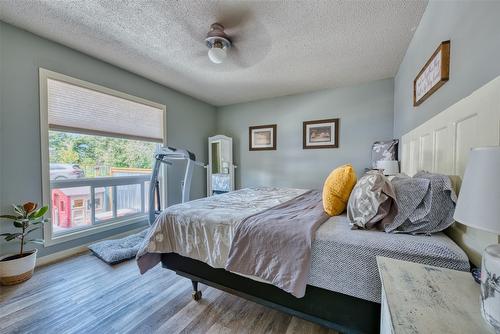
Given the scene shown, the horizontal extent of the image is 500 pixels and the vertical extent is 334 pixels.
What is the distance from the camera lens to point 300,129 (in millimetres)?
3998

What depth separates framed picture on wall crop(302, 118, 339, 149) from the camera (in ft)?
12.1

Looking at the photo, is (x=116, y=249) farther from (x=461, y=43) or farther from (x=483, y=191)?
(x=461, y=43)

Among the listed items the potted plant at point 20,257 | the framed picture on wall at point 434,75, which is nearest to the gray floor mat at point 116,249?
the potted plant at point 20,257

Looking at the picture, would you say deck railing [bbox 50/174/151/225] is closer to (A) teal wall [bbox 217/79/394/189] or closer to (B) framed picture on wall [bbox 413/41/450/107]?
(A) teal wall [bbox 217/79/394/189]

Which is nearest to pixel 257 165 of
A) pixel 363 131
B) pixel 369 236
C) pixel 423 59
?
pixel 363 131

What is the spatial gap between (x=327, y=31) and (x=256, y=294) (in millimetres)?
2504

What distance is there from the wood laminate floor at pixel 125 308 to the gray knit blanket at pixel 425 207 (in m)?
0.93

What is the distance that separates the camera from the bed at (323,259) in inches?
38.5

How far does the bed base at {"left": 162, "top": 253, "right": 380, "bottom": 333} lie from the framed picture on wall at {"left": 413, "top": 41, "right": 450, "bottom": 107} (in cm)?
150

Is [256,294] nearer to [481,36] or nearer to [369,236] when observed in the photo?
[369,236]

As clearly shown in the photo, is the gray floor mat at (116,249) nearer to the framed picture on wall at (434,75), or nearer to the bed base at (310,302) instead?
the bed base at (310,302)

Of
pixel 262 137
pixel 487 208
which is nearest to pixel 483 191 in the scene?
pixel 487 208

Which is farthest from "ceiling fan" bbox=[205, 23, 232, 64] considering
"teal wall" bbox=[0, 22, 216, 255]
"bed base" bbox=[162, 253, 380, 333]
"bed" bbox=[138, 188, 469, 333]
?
"bed base" bbox=[162, 253, 380, 333]

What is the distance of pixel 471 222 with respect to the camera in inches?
21.3
